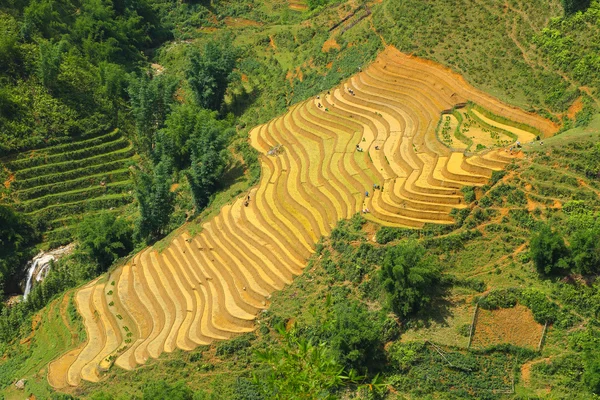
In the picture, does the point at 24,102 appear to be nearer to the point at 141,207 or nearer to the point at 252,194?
the point at 141,207

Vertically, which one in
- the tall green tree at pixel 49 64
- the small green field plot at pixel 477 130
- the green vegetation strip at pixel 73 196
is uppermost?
the tall green tree at pixel 49 64

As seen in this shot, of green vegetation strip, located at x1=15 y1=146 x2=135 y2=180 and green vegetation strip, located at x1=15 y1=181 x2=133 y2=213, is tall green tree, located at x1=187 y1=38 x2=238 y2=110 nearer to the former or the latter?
green vegetation strip, located at x1=15 y1=146 x2=135 y2=180

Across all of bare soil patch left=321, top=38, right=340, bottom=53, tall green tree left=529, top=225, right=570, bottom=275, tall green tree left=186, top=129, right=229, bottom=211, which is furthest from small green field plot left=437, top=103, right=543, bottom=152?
bare soil patch left=321, top=38, right=340, bottom=53

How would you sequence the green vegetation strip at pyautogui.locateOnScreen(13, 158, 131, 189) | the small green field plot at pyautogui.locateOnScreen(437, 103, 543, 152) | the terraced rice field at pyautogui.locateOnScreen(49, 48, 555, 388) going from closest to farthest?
the terraced rice field at pyautogui.locateOnScreen(49, 48, 555, 388) < the small green field plot at pyautogui.locateOnScreen(437, 103, 543, 152) < the green vegetation strip at pyautogui.locateOnScreen(13, 158, 131, 189)

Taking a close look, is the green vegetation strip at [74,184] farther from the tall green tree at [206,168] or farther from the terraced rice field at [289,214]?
the terraced rice field at [289,214]

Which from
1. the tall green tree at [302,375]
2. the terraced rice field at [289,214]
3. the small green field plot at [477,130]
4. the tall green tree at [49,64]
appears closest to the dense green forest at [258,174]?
the tall green tree at [302,375]

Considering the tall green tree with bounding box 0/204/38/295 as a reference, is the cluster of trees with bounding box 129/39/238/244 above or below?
above

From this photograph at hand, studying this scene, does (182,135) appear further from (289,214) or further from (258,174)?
(289,214)
